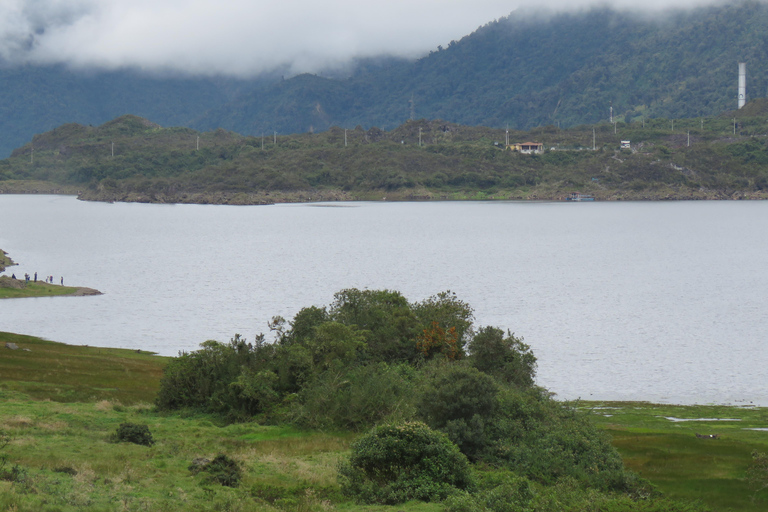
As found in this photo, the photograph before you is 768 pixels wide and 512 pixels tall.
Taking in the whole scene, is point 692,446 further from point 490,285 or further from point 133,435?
point 490,285

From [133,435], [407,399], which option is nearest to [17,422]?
[133,435]

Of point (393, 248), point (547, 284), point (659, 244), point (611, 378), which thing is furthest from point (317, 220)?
point (611, 378)

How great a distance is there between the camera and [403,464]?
20.8 metres

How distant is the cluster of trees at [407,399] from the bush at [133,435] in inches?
253

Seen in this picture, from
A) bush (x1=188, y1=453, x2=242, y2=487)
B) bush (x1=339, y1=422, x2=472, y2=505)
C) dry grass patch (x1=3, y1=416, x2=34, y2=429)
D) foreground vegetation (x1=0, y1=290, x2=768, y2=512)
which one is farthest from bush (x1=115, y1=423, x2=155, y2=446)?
bush (x1=339, y1=422, x2=472, y2=505)

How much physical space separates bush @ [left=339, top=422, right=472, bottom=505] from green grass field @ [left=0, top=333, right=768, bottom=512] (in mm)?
863

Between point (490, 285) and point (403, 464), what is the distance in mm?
69316

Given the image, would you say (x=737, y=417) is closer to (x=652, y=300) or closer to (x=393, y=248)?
(x=652, y=300)

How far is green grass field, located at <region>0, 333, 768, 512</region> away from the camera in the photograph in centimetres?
1772

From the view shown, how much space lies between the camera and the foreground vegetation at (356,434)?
748 inches

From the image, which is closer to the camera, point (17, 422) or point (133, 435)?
point (133, 435)

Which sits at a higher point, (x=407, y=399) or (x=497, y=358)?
(x=497, y=358)

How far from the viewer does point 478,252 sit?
12488 centimetres

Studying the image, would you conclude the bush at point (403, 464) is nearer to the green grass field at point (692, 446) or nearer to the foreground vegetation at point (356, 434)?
the foreground vegetation at point (356, 434)
